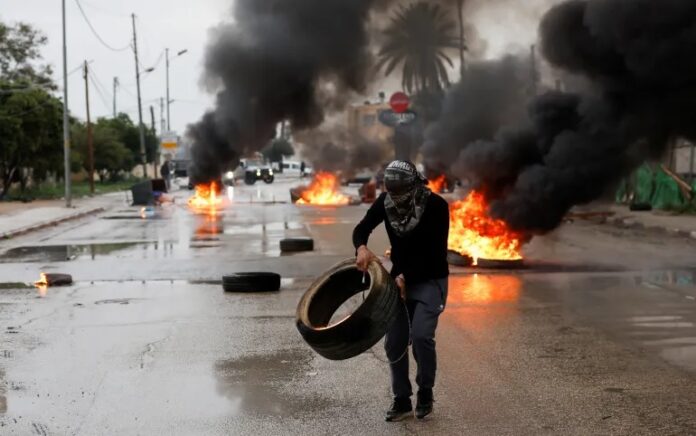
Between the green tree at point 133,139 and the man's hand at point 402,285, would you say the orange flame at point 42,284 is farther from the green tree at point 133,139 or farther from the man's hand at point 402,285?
the green tree at point 133,139

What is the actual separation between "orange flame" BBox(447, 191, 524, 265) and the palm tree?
24.2 ft

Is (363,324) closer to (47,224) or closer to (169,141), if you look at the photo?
(47,224)

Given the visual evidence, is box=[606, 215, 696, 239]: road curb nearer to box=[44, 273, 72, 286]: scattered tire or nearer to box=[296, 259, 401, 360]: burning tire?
box=[44, 273, 72, 286]: scattered tire

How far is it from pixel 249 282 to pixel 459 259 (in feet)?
12.3

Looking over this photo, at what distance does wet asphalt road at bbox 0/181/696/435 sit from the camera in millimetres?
5992

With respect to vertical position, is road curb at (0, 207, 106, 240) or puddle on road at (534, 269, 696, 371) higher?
puddle on road at (534, 269, 696, 371)

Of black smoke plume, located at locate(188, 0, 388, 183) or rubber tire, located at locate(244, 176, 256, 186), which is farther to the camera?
rubber tire, located at locate(244, 176, 256, 186)

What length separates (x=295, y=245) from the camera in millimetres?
17578

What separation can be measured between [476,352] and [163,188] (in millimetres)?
36185

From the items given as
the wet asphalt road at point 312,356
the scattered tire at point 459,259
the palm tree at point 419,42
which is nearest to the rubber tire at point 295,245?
the wet asphalt road at point 312,356

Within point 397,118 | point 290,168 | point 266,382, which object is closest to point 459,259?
point 266,382

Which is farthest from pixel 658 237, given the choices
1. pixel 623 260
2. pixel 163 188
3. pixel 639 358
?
pixel 163 188

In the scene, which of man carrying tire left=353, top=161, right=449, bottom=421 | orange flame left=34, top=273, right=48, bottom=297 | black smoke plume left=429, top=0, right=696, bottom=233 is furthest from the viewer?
black smoke plume left=429, top=0, right=696, bottom=233

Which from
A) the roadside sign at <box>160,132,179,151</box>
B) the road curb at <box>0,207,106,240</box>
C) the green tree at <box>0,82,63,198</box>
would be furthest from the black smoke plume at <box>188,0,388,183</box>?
the roadside sign at <box>160,132,179,151</box>
